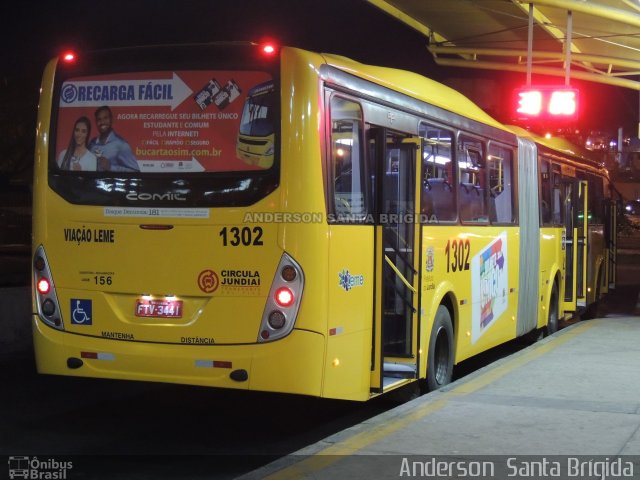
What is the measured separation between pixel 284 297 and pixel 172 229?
108 centimetres

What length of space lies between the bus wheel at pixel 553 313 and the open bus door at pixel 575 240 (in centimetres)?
66

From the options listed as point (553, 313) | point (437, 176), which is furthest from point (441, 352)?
point (553, 313)


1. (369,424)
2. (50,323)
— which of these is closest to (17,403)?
(50,323)

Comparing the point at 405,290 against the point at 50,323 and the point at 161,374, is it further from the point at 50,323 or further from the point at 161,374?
the point at 50,323

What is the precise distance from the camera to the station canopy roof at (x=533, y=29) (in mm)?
14977

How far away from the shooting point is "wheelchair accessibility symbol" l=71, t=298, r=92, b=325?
6961 millimetres

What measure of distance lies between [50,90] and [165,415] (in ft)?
10.7

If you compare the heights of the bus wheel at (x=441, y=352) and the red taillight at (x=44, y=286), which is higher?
the red taillight at (x=44, y=286)

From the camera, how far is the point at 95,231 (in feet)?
22.9

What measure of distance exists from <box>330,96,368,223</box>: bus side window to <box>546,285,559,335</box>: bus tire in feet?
26.0

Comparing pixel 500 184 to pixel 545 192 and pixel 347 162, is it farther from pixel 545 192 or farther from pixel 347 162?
pixel 347 162

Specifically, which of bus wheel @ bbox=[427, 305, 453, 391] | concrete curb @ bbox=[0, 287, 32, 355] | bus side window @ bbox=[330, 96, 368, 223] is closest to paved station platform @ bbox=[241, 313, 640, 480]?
bus wheel @ bbox=[427, 305, 453, 391]

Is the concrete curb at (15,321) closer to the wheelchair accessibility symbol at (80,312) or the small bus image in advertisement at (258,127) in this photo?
the wheelchair accessibility symbol at (80,312)

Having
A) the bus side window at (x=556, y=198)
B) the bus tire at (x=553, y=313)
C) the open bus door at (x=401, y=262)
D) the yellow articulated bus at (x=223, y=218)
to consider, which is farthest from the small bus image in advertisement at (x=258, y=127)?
the bus tire at (x=553, y=313)
